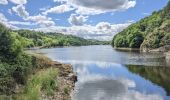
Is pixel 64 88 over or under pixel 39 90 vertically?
under

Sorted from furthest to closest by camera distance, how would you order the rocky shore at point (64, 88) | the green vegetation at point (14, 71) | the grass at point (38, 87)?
1. the rocky shore at point (64, 88)
2. the green vegetation at point (14, 71)
3. the grass at point (38, 87)

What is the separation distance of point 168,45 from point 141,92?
110 metres

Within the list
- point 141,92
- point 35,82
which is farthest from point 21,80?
point 141,92

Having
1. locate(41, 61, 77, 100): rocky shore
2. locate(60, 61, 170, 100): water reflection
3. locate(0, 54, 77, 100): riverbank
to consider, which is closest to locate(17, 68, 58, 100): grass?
locate(0, 54, 77, 100): riverbank

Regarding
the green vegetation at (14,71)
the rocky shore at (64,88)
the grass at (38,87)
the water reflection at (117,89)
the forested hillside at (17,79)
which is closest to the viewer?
the grass at (38,87)

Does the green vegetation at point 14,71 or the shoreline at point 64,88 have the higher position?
the green vegetation at point 14,71

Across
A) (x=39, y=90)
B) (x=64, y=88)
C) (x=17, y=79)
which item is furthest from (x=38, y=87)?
(x=64, y=88)

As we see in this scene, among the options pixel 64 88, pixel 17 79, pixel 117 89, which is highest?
pixel 17 79

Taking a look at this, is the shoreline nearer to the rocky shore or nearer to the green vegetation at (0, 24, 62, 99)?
the rocky shore

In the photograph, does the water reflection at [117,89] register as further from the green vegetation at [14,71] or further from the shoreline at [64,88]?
the green vegetation at [14,71]

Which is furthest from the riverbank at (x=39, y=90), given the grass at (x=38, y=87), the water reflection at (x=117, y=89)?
the water reflection at (x=117, y=89)

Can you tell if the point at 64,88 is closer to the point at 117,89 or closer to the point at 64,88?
the point at 64,88

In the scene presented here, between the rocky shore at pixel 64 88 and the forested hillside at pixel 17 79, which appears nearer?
the forested hillside at pixel 17 79

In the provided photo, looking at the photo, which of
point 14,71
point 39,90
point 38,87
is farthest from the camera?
point 14,71
